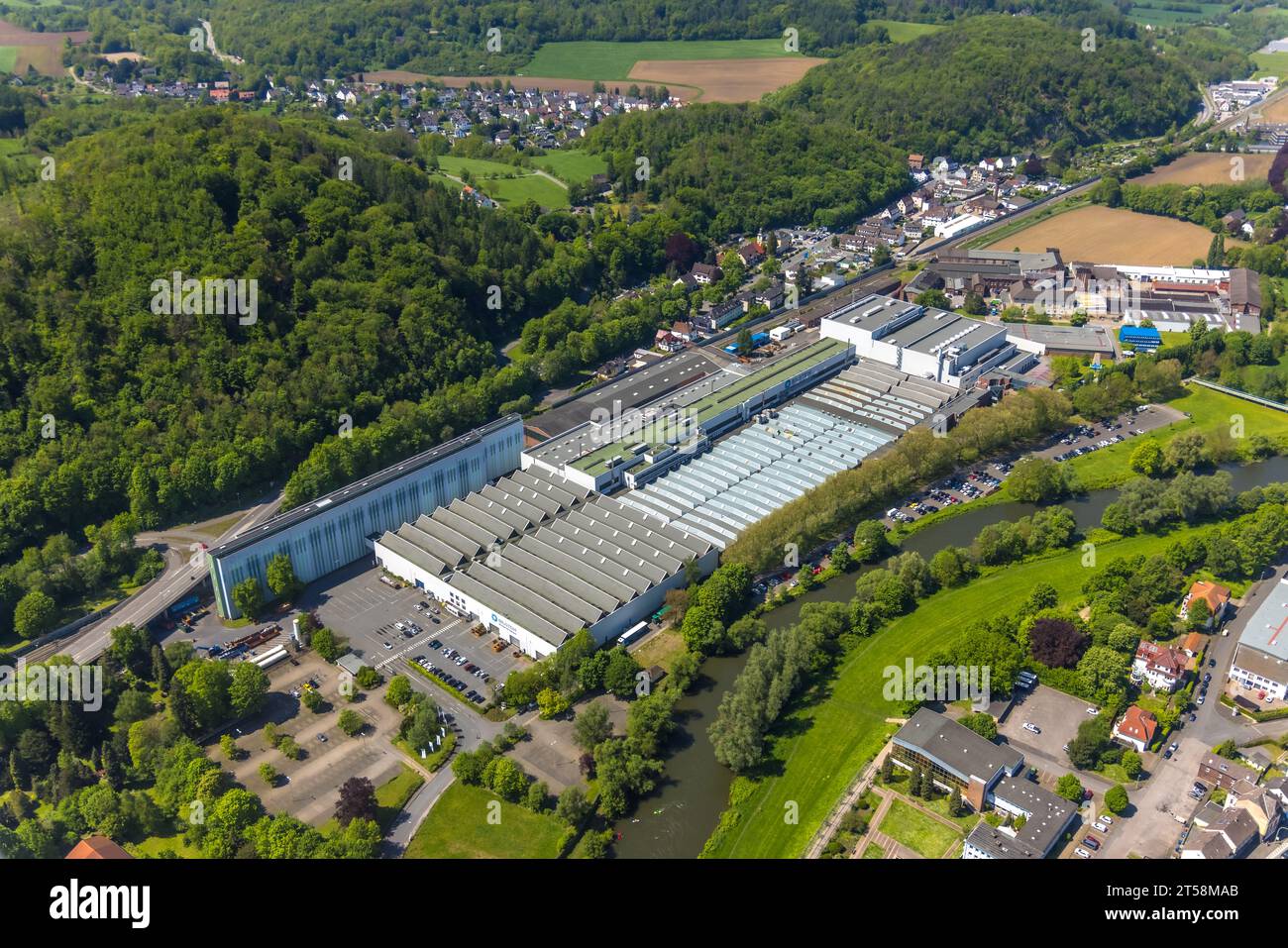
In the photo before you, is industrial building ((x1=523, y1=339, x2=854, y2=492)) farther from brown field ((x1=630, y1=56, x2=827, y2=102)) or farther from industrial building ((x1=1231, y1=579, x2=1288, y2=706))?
brown field ((x1=630, y1=56, x2=827, y2=102))

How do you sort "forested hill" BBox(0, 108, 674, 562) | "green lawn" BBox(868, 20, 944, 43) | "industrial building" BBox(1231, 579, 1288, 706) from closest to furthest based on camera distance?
"industrial building" BBox(1231, 579, 1288, 706), "forested hill" BBox(0, 108, 674, 562), "green lawn" BBox(868, 20, 944, 43)

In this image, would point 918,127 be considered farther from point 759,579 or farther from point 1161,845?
point 1161,845

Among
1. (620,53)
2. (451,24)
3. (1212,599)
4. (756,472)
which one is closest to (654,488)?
(756,472)

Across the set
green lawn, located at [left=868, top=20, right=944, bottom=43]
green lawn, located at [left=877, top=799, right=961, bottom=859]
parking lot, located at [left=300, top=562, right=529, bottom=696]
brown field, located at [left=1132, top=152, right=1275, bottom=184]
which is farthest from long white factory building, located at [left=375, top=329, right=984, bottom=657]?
green lawn, located at [left=868, top=20, right=944, bottom=43]

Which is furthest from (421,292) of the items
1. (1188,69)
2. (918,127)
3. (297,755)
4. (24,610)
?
(1188,69)

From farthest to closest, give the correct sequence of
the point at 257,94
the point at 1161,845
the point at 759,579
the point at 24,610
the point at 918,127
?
1. the point at 257,94
2. the point at 918,127
3. the point at 759,579
4. the point at 24,610
5. the point at 1161,845
